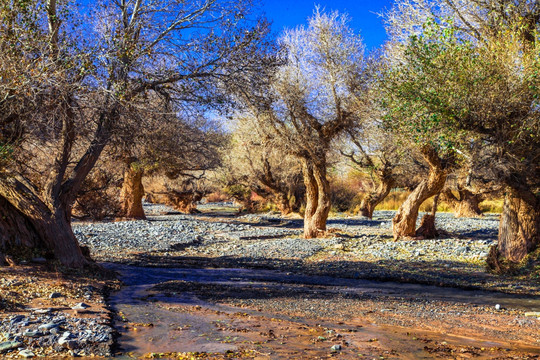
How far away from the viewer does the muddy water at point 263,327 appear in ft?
23.3

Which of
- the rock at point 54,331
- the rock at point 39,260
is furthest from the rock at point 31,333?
the rock at point 39,260

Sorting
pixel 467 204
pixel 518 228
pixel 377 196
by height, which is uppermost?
pixel 377 196

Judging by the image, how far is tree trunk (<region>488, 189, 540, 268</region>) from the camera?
1505cm

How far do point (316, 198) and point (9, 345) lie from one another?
19.3 meters

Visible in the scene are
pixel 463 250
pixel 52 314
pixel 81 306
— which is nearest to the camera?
pixel 52 314

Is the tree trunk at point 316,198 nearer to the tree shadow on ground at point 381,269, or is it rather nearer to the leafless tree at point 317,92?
the leafless tree at point 317,92

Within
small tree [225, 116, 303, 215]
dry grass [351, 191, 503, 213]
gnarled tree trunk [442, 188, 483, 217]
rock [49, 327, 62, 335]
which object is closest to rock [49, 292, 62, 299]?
rock [49, 327, 62, 335]

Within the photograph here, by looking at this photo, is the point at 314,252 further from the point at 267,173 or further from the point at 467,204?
the point at 467,204

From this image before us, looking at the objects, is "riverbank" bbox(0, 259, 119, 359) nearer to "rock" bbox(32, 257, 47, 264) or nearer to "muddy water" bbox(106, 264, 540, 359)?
"rock" bbox(32, 257, 47, 264)

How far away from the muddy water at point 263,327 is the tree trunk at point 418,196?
810 centimetres

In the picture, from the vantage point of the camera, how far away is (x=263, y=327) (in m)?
8.24

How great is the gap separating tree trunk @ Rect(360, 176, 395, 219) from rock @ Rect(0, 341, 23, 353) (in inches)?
1108

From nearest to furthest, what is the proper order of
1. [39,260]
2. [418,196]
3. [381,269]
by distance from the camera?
[39,260] → [381,269] → [418,196]

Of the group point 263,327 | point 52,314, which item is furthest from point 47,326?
point 263,327
